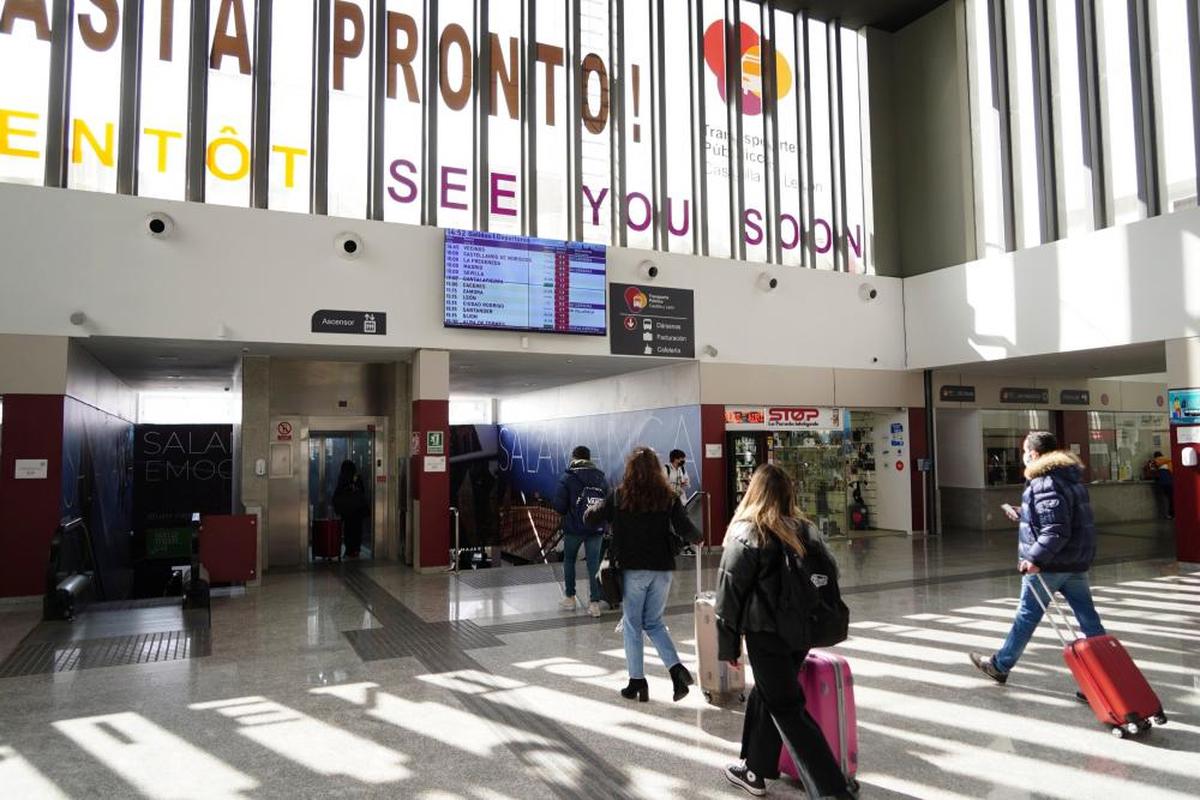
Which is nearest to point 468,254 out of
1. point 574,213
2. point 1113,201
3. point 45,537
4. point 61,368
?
point 574,213

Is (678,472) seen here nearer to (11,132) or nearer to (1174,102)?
(1174,102)

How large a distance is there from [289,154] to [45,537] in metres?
4.89

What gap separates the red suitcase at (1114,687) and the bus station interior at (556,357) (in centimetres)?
12

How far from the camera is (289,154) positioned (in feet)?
31.0

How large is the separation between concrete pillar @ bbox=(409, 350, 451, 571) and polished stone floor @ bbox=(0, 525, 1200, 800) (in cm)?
234

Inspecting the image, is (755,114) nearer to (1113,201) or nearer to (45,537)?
(1113,201)

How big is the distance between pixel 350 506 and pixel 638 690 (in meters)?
7.70

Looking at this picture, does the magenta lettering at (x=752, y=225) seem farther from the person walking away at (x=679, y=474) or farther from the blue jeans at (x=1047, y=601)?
the blue jeans at (x=1047, y=601)

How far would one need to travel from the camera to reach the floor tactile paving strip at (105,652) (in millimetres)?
5484

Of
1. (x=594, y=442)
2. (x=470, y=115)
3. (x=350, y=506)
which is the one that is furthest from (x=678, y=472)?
(x=470, y=115)

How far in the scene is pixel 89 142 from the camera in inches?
334

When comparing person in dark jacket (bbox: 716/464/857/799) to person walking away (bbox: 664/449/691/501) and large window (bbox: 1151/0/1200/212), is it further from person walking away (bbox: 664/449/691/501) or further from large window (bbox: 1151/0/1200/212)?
large window (bbox: 1151/0/1200/212)

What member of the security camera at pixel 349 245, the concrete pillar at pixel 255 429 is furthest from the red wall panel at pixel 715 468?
the concrete pillar at pixel 255 429

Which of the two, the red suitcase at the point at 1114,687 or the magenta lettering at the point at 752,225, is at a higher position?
the magenta lettering at the point at 752,225
